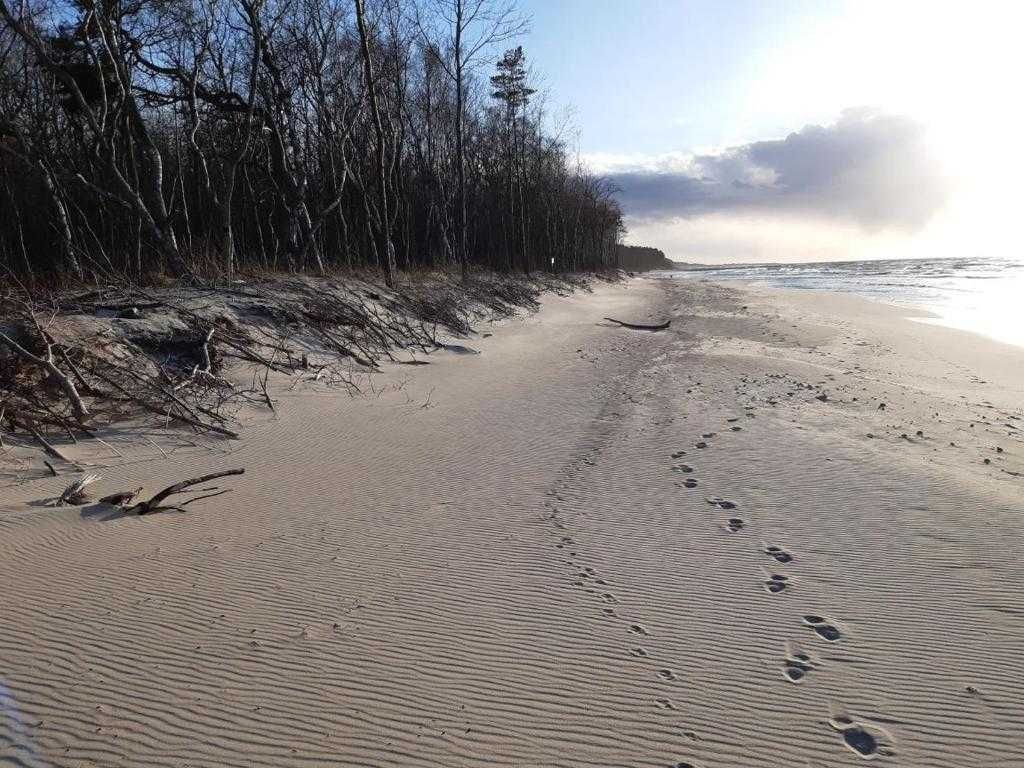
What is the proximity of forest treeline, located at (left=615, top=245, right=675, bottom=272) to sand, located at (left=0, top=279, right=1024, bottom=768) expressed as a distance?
10637 centimetres

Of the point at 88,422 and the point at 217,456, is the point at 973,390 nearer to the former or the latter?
the point at 217,456

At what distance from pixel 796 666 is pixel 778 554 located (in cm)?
108

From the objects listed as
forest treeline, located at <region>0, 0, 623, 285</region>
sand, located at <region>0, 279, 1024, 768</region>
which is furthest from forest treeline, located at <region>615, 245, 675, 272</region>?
sand, located at <region>0, 279, 1024, 768</region>

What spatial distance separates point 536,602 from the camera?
300 centimetres

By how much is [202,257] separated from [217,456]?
7.82 m

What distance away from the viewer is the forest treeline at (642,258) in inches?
4395

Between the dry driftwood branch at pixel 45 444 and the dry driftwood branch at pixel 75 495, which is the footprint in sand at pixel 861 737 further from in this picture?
the dry driftwood branch at pixel 45 444

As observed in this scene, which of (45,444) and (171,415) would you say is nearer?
(45,444)

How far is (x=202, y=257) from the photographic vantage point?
1139 centimetres

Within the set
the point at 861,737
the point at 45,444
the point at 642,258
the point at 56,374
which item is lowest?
the point at 861,737

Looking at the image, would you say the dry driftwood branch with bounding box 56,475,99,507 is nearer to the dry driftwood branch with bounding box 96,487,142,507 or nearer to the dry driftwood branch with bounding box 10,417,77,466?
the dry driftwood branch with bounding box 96,487,142,507

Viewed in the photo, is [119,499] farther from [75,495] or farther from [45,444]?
[45,444]

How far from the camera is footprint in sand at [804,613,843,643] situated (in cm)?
268

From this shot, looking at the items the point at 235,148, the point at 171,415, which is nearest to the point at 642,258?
the point at 235,148
